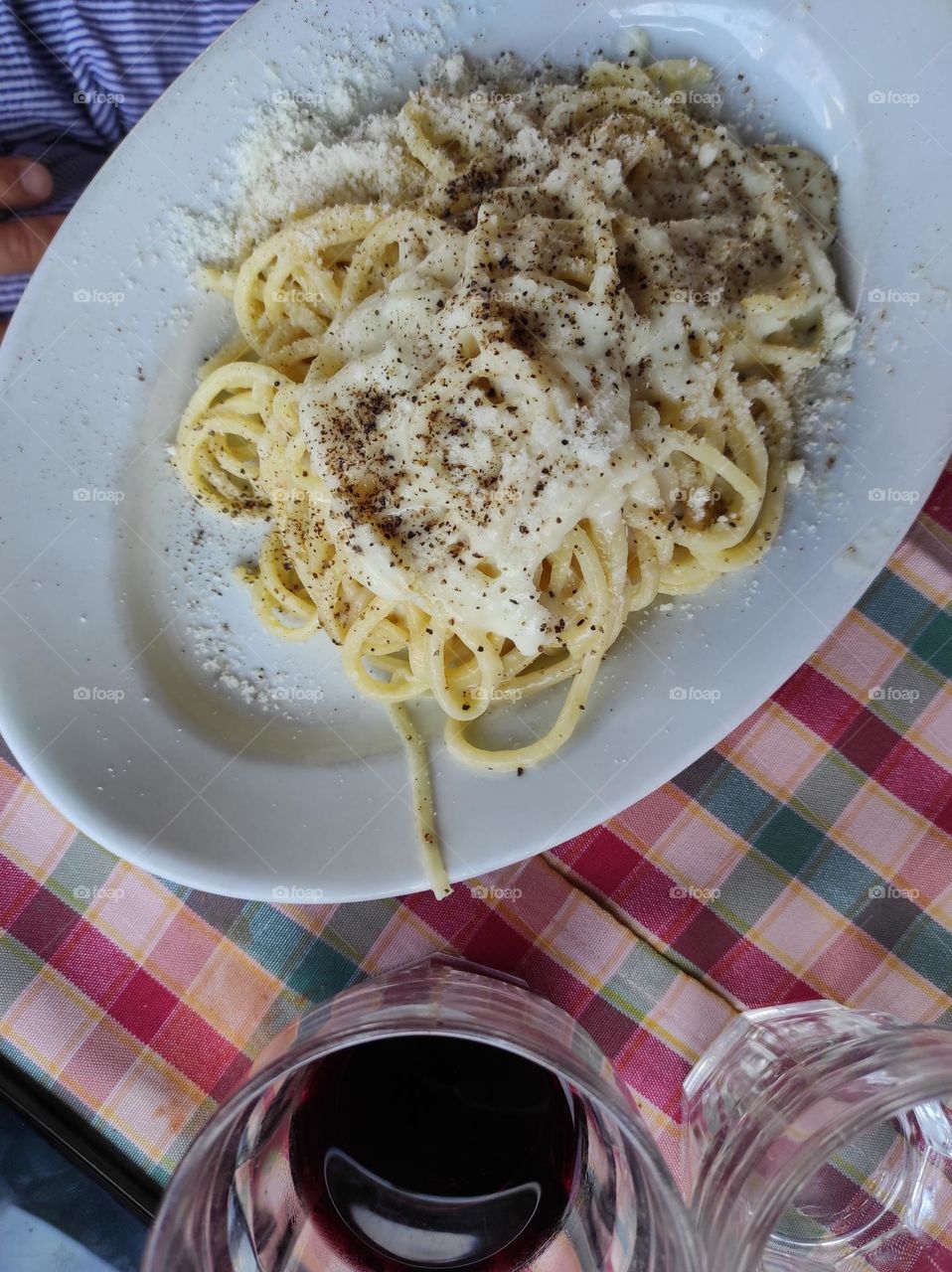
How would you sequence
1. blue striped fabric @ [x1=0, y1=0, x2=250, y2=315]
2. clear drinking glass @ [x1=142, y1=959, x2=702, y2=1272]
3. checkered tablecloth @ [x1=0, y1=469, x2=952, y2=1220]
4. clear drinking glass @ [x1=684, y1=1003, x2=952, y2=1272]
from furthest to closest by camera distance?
1. blue striped fabric @ [x1=0, y1=0, x2=250, y2=315]
2. checkered tablecloth @ [x1=0, y1=469, x2=952, y2=1220]
3. clear drinking glass @ [x1=684, y1=1003, x2=952, y2=1272]
4. clear drinking glass @ [x1=142, y1=959, x2=702, y2=1272]

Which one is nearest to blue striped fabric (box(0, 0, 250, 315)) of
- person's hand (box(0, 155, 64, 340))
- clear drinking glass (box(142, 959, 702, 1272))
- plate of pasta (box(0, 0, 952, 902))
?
person's hand (box(0, 155, 64, 340))

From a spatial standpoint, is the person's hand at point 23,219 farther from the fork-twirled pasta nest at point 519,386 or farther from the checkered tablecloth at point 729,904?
the checkered tablecloth at point 729,904

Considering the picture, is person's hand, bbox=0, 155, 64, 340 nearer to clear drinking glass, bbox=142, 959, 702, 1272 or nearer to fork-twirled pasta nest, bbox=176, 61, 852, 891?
fork-twirled pasta nest, bbox=176, 61, 852, 891

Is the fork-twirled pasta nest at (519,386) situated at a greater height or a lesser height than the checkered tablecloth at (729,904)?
greater

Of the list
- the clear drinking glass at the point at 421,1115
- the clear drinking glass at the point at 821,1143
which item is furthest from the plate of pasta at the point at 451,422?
the clear drinking glass at the point at 821,1143

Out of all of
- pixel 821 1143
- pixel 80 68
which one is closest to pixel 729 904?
pixel 821 1143

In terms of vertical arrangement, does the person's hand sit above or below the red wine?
above

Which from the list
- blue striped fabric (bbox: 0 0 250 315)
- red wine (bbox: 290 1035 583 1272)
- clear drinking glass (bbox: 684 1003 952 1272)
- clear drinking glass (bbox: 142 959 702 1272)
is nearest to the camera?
clear drinking glass (bbox: 142 959 702 1272)
